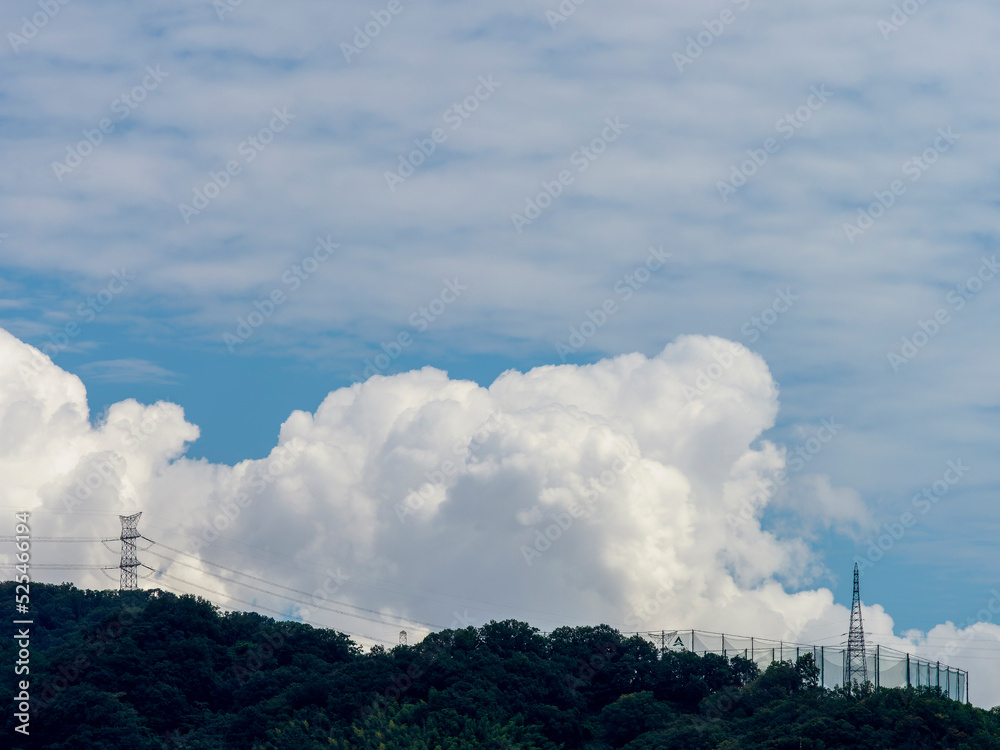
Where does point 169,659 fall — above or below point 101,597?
below

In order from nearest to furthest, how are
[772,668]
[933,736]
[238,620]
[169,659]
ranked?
[933,736], [772,668], [169,659], [238,620]

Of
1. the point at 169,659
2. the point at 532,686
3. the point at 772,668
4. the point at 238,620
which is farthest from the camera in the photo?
the point at 238,620

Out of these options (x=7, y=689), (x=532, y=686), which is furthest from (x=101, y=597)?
(x=532, y=686)

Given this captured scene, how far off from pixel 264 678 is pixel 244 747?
937 cm

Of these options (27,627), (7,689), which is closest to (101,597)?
(27,627)

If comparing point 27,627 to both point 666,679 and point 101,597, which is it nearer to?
point 101,597

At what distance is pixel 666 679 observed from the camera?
7950 cm

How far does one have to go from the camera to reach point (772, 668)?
229ft

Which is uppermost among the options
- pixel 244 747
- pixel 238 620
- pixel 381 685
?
pixel 238 620

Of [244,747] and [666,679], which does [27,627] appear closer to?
[244,747]

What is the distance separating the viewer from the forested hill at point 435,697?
196ft

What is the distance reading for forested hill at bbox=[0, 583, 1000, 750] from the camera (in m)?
59.7

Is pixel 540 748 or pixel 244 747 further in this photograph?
pixel 244 747

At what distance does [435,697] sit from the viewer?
73562 mm
